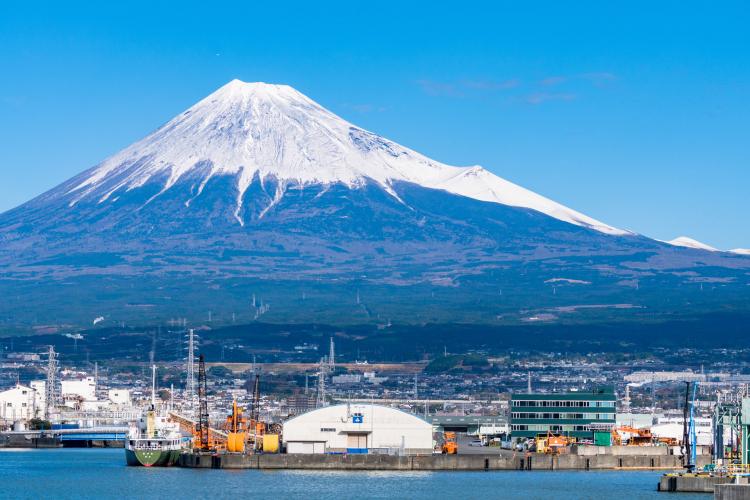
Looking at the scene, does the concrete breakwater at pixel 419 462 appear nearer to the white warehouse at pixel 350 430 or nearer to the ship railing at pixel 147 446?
the ship railing at pixel 147 446

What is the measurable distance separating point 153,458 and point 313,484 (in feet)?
51.2

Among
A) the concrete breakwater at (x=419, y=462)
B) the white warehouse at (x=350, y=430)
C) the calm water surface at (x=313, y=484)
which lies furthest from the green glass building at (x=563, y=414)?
the calm water surface at (x=313, y=484)

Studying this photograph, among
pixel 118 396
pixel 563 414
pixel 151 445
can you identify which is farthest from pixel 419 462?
pixel 118 396

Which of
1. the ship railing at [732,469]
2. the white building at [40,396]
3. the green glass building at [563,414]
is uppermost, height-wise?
the white building at [40,396]

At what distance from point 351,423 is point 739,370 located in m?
100

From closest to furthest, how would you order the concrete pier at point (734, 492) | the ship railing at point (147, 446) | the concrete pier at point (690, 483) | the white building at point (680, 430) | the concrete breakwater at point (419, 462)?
the concrete pier at point (734, 492) → the concrete pier at point (690, 483) → the concrete breakwater at point (419, 462) → the ship railing at point (147, 446) → the white building at point (680, 430)

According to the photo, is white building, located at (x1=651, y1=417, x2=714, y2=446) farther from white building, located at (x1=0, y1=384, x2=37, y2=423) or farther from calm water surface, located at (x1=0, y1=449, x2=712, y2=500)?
white building, located at (x1=0, y1=384, x2=37, y2=423)

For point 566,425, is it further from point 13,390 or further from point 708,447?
point 13,390

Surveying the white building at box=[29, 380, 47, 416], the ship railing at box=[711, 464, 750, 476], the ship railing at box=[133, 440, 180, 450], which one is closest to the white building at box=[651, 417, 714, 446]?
the ship railing at box=[133, 440, 180, 450]

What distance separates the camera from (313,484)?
69.2m

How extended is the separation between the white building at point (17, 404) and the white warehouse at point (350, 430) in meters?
56.9

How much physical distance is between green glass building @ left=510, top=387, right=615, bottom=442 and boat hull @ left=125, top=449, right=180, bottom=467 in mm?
24216

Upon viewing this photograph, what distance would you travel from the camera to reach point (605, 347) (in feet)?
609

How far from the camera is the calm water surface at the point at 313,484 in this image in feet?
213
